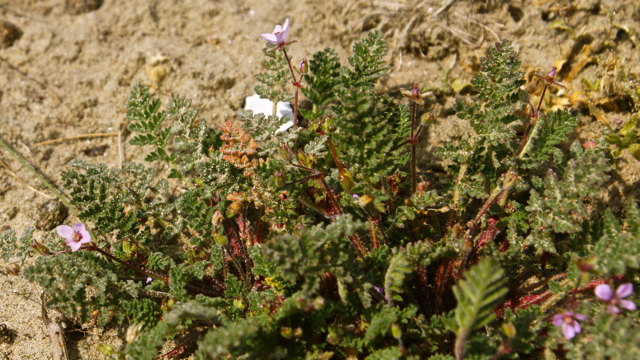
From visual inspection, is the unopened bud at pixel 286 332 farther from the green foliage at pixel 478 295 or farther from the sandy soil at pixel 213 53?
the sandy soil at pixel 213 53

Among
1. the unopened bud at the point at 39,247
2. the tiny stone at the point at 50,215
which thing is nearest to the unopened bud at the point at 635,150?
the unopened bud at the point at 39,247

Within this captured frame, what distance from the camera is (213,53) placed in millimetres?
4695

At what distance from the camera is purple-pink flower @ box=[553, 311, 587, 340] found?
231cm

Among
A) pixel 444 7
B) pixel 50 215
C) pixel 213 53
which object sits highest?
pixel 213 53

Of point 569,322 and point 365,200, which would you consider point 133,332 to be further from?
point 569,322

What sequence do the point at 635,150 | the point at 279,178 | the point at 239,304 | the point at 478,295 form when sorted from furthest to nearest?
the point at 635,150 → the point at 239,304 → the point at 279,178 → the point at 478,295

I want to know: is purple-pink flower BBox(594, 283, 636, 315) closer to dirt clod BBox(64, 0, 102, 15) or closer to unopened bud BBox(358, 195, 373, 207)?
unopened bud BBox(358, 195, 373, 207)

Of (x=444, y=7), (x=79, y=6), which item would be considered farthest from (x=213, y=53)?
(x=444, y=7)

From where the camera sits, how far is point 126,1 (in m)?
5.07

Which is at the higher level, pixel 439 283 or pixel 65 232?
pixel 65 232

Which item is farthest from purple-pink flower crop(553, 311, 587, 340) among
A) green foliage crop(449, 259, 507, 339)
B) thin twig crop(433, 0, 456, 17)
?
thin twig crop(433, 0, 456, 17)

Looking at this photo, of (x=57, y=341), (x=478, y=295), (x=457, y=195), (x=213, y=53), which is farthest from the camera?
(x=213, y=53)

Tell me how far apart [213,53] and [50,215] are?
7.14 ft

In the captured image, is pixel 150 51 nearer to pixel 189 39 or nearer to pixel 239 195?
pixel 189 39
